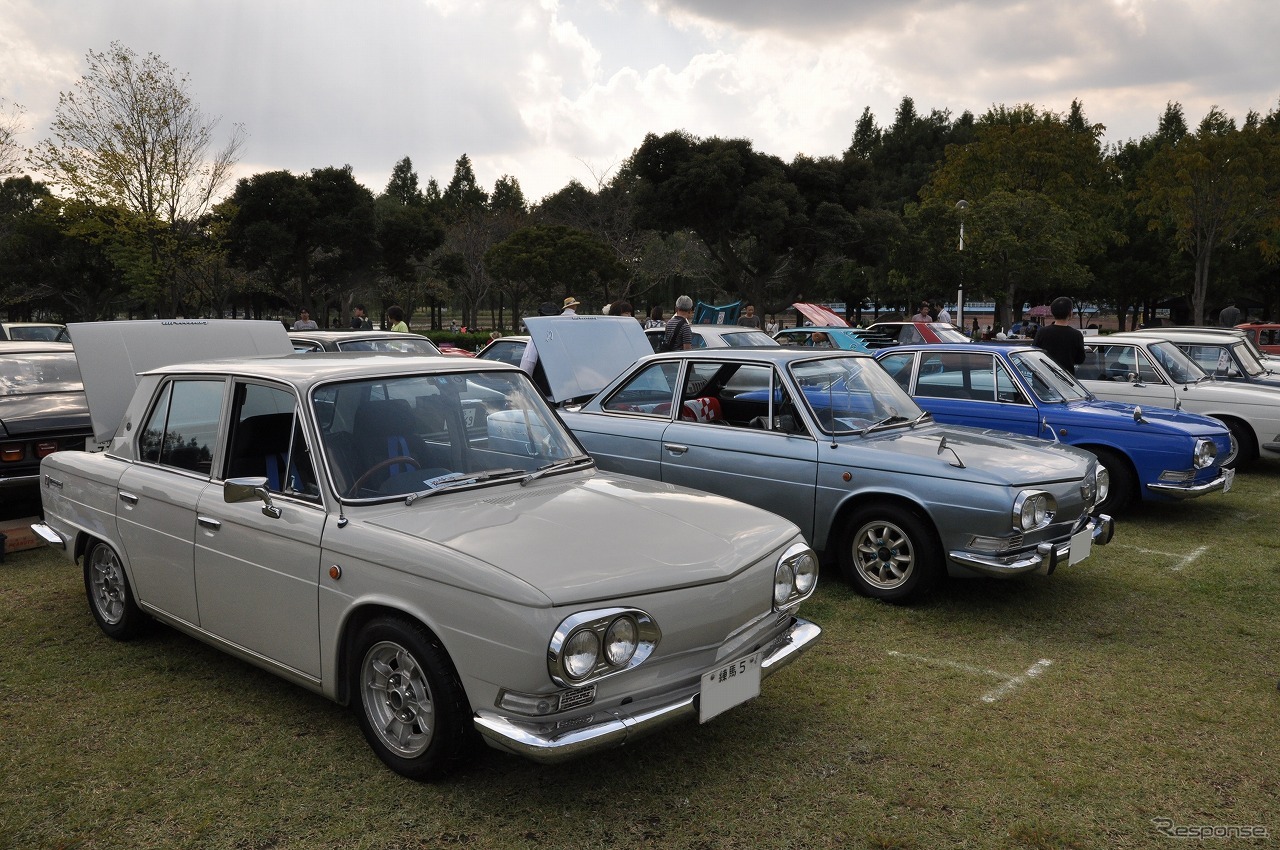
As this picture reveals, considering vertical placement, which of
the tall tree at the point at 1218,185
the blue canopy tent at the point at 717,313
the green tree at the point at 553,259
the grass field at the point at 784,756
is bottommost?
the grass field at the point at 784,756

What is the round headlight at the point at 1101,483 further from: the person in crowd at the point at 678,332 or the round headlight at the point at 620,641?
the person in crowd at the point at 678,332

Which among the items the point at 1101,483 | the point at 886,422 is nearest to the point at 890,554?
the point at 886,422

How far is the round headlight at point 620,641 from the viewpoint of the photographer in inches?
117

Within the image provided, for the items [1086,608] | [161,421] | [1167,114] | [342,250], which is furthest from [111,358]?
[1167,114]

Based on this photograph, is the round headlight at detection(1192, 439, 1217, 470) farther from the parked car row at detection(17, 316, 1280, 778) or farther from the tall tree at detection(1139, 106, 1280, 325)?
the tall tree at detection(1139, 106, 1280, 325)

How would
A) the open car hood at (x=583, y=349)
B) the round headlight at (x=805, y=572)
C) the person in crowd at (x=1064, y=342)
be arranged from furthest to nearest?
the person in crowd at (x=1064, y=342) → the open car hood at (x=583, y=349) → the round headlight at (x=805, y=572)

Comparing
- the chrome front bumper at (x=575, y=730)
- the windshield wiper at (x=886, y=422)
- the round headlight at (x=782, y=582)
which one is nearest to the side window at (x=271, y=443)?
the chrome front bumper at (x=575, y=730)

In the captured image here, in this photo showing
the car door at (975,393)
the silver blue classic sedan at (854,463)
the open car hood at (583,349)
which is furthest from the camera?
the car door at (975,393)

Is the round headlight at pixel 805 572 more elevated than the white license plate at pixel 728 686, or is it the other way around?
the round headlight at pixel 805 572

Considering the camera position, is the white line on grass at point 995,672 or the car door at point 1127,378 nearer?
the white line on grass at point 995,672

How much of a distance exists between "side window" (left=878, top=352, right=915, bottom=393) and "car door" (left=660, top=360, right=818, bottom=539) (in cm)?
286

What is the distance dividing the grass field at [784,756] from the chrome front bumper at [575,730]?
16.9 inches

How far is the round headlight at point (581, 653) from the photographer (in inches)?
114

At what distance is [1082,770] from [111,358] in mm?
5951
